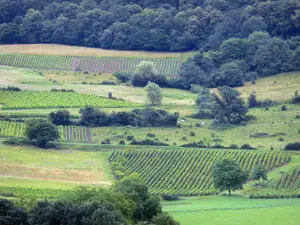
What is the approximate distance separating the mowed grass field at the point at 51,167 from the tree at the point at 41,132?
59.5 inches

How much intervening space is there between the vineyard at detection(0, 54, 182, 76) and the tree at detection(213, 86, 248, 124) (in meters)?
30.7

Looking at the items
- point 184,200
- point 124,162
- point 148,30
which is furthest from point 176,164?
point 148,30

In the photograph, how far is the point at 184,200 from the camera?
333ft

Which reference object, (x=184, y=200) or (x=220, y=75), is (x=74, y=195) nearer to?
(x=184, y=200)

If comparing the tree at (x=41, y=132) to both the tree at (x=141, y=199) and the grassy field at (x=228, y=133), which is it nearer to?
the grassy field at (x=228, y=133)

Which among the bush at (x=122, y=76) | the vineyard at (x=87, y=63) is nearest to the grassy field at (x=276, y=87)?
the vineyard at (x=87, y=63)

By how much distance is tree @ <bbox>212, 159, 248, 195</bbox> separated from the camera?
103188 mm

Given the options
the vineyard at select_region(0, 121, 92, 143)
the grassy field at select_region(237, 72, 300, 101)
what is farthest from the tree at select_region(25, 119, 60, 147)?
the grassy field at select_region(237, 72, 300, 101)

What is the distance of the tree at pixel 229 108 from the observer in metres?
137

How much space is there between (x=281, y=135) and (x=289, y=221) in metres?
43.0

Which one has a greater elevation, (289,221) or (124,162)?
(289,221)

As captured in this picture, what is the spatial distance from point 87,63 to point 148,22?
574 inches

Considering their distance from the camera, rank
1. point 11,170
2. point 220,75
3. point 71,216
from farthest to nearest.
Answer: point 220,75
point 11,170
point 71,216

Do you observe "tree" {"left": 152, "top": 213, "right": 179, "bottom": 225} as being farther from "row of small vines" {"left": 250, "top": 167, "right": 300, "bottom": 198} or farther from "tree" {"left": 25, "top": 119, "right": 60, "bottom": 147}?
"tree" {"left": 25, "top": 119, "right": 60, "bottom": 147}
